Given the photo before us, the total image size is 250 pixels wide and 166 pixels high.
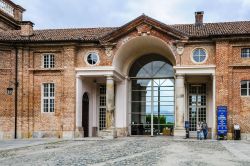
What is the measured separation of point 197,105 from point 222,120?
13.9 feet

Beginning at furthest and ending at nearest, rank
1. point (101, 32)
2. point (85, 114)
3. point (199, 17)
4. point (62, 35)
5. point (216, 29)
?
point (199, 17), point (101, 32), point (85, 114), point (62, 35), point (216, 29)

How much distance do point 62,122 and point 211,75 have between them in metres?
10.3

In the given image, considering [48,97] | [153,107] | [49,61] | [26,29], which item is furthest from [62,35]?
[153,107]

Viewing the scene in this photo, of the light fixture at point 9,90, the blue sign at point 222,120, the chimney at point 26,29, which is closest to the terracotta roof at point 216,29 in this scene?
the blue sign at point 222,120

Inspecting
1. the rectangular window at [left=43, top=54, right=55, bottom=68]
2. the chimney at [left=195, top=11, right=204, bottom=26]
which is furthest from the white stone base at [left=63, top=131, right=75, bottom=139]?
the chimney at [left=195, top=11, right=204, bottom=26]

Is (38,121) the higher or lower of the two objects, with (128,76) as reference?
lower

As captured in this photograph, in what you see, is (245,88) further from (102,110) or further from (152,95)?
(102,110)

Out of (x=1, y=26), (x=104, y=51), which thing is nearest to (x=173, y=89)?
(x=104, y=51)

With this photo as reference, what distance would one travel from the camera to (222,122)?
26.9 meters

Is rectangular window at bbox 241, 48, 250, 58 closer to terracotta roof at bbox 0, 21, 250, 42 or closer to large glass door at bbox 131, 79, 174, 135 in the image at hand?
terracotta roof at bbox 0, 21, 250, 42

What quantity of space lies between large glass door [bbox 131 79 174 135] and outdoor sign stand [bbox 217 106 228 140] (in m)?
5.54

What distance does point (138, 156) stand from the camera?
56.2ft

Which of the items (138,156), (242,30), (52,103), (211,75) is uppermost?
(242,30)

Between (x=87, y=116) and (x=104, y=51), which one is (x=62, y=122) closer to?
(x=87, y=116)
